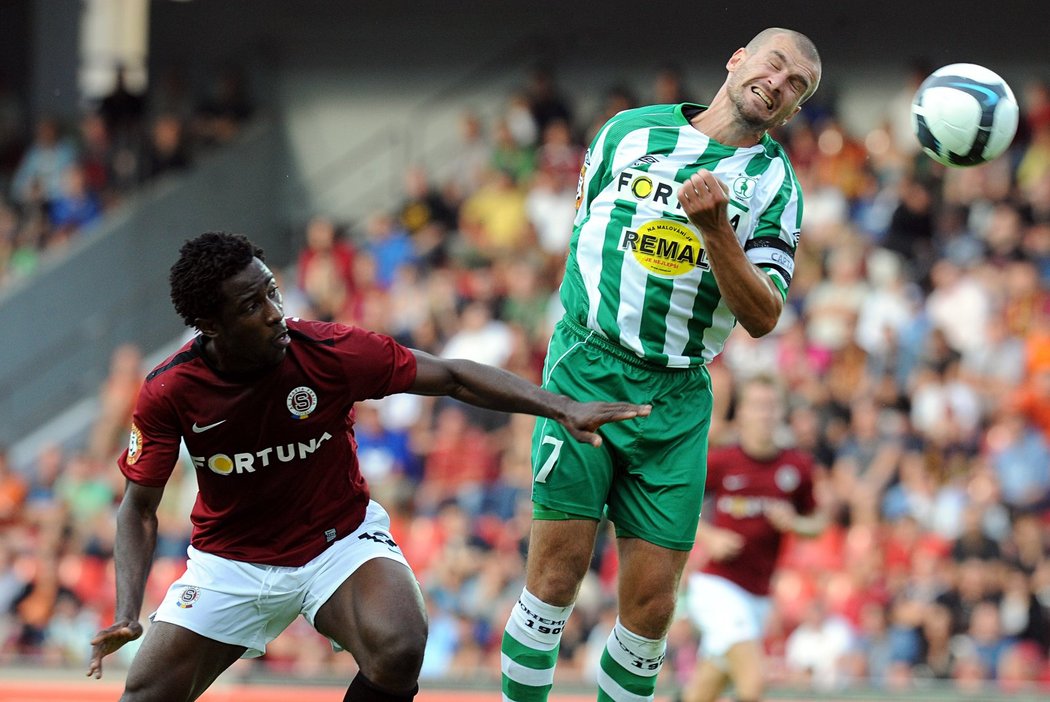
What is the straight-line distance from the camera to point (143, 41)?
1923 cm

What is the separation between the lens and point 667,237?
5.33 meters

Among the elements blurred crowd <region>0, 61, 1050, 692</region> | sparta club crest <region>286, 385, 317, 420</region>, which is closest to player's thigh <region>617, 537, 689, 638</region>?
sparta club crest <region>286, 385, 317, 420</region>

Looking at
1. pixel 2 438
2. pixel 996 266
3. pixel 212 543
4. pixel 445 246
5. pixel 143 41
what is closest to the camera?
pixel 212 543

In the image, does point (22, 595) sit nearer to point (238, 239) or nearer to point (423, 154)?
point (423, 154)

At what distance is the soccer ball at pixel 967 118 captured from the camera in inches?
226

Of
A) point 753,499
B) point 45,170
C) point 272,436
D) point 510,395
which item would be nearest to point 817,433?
point 753,499

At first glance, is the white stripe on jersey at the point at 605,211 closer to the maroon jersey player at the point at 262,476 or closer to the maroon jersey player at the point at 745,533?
the maroon jersey player at the point at 262,476

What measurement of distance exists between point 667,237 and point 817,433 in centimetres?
661

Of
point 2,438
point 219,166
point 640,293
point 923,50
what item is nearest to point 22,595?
point 2,438

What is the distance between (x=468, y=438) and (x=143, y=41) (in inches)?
355

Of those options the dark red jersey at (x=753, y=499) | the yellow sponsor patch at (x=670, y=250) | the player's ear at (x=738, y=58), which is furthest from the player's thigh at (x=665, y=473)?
the dark red jersey at (x=753, y=499)

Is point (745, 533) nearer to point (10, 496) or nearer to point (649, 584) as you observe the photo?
point (649, 584)

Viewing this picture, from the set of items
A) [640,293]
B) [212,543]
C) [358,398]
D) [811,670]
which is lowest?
[811,670]

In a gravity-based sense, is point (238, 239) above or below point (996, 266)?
above
